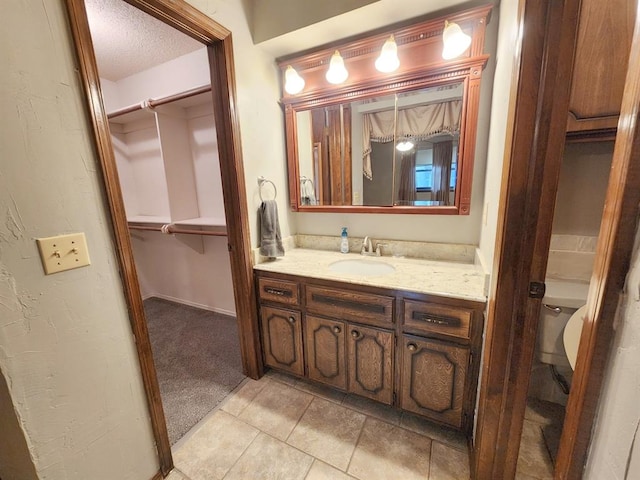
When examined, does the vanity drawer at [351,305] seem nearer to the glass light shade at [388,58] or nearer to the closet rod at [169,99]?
the glass light shade at [388,58]

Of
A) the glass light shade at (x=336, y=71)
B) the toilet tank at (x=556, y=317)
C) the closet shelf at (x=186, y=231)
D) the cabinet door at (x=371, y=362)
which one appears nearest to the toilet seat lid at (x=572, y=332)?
the toilet tank at (x=556, y=317)

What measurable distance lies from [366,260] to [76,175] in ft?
4.89

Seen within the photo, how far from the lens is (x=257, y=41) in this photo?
5.30ft

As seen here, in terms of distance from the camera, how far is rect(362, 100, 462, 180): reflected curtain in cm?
153

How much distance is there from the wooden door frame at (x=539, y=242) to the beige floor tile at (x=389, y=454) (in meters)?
0.24

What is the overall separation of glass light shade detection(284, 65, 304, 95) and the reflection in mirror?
158mm

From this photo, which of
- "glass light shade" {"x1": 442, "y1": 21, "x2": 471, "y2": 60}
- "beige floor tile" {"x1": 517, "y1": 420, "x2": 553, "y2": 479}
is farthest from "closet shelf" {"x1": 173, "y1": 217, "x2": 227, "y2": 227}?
"beige floor tile" {"x1": 517, "y1": 420, "x2": 553, "y2": 479}

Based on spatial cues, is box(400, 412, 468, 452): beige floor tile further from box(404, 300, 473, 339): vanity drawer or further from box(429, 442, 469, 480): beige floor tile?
box(404, 300, 473, 339): vanity drawer

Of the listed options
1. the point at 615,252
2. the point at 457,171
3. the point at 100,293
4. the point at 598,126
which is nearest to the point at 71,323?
the point at 100,293

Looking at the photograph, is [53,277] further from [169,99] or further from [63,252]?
[169,99]

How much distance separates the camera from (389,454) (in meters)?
1.29

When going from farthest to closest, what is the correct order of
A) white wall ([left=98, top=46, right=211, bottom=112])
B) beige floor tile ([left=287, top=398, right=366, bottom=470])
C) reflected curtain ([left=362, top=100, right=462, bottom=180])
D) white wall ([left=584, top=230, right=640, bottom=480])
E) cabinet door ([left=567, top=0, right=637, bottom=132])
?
white wall ([left=98, top=46, right=211, bottom=112])
reflected curtain ([left=362, top=100, right=462, bottom=180])
beige floor tile ([left=287, top=398, right=366, bottom=470])
cabinet door ([left=567, top=0, right=637, bottom=132])
white wall ([left=584, top=230, right=640, bottom=480])

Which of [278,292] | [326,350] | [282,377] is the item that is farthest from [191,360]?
[326,350]

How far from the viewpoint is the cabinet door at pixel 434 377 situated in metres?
1.25
